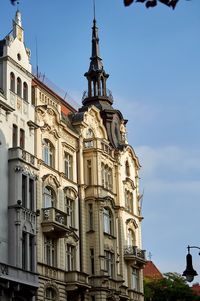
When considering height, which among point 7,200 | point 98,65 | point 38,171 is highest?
point 98,65

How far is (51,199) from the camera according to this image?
146 feet

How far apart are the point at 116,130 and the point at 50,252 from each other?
18317 millimetres

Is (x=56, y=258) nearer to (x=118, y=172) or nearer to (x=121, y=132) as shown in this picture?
(x=118, y=172)

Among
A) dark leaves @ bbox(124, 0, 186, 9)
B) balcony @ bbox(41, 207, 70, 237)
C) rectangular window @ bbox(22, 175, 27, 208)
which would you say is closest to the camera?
dark leaves @ bbox(124, 0, 186, 9)

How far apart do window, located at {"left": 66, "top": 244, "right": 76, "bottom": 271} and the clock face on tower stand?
13753 mm

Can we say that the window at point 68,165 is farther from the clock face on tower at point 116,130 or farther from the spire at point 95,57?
the spire at point 95,57

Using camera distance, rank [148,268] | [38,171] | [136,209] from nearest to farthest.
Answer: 1. [38,171]
2. [136,209]
3. [148,268]

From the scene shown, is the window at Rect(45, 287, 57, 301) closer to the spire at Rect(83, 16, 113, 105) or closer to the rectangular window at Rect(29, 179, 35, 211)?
the rectangular window at Rect(29, 179, 35, 211)

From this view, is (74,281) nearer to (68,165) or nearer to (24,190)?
(24,190)

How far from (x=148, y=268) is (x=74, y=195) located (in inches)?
2605

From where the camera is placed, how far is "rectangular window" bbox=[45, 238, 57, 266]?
4265 centimetres

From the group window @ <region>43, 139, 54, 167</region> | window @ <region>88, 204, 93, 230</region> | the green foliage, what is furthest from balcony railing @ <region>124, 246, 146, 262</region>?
the green foliage

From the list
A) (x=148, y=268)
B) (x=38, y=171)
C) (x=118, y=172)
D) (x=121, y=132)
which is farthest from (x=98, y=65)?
(x=148, y=268)

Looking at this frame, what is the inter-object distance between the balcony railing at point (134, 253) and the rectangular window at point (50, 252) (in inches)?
442
